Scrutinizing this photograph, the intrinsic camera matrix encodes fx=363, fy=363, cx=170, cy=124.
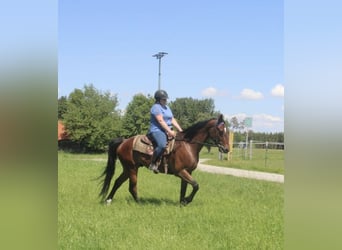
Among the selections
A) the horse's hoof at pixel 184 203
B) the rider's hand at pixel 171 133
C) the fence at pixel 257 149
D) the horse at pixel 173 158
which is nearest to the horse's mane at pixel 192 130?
the horse at pixel 173 158

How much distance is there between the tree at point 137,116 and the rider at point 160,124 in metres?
0.08

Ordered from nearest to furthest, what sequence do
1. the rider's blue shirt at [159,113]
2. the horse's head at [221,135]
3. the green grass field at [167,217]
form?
1. the green grass field at [167,217]
2. the rider's blue shirt at [159,113]
3. the horse's head at [221,135]

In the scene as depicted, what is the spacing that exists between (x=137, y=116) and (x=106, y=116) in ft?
3.06

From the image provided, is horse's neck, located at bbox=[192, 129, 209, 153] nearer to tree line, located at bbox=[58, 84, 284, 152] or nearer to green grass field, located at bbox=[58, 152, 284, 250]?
tree line, located at bbox=[58, 84, 284, 152]

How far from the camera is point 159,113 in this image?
4273 mm

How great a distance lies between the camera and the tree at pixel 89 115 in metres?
3.04

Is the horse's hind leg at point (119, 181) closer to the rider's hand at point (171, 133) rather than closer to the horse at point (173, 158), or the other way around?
the horse at point (173, 158)

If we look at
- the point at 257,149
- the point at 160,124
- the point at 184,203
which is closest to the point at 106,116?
the point at 160,124

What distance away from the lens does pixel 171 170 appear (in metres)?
5.02

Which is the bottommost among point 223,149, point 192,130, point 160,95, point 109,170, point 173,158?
point 109,170

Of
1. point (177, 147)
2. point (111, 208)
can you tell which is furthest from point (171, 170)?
point (111, 208)

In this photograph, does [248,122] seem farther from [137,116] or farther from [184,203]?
[184,203]
